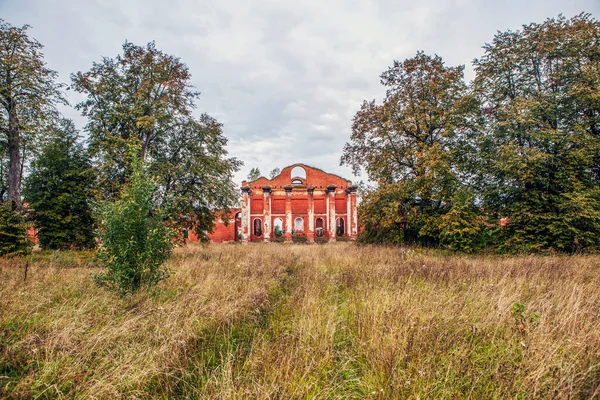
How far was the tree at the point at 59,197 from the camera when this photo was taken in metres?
14.3

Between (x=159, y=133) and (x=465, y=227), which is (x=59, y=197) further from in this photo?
(x=465, y=227)

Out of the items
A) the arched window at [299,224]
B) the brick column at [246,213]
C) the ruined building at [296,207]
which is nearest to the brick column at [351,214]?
the ruined building at [296,207]

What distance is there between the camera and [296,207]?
37.3 m

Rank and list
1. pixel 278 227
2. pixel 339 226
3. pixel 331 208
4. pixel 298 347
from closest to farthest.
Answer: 1. pixel 298 347
2. pixel 331 208
3. pixel 278 227
4. pixel 339 226

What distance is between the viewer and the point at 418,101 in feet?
50.1

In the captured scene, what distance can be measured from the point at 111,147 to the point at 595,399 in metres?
15.2

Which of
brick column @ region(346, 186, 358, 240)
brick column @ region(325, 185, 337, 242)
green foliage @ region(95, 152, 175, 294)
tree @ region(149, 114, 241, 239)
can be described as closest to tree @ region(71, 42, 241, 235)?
tree @ region(149, 114, 241, 239)

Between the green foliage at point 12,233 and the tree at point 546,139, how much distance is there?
21.0 metres

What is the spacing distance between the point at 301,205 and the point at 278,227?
437 centimetres

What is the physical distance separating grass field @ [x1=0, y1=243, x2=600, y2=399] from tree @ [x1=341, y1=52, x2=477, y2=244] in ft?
29.8

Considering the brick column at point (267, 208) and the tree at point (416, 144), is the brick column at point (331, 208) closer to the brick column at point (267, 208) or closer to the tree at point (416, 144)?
the brick column at point (267, 208)

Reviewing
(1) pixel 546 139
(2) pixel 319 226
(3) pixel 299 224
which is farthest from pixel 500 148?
(3) pixel 299 224

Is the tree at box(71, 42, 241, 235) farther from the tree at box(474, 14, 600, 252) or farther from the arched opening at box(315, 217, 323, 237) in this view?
the arched opening at box(315, 217, 323, 237)

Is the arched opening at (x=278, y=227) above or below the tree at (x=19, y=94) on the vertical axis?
below
